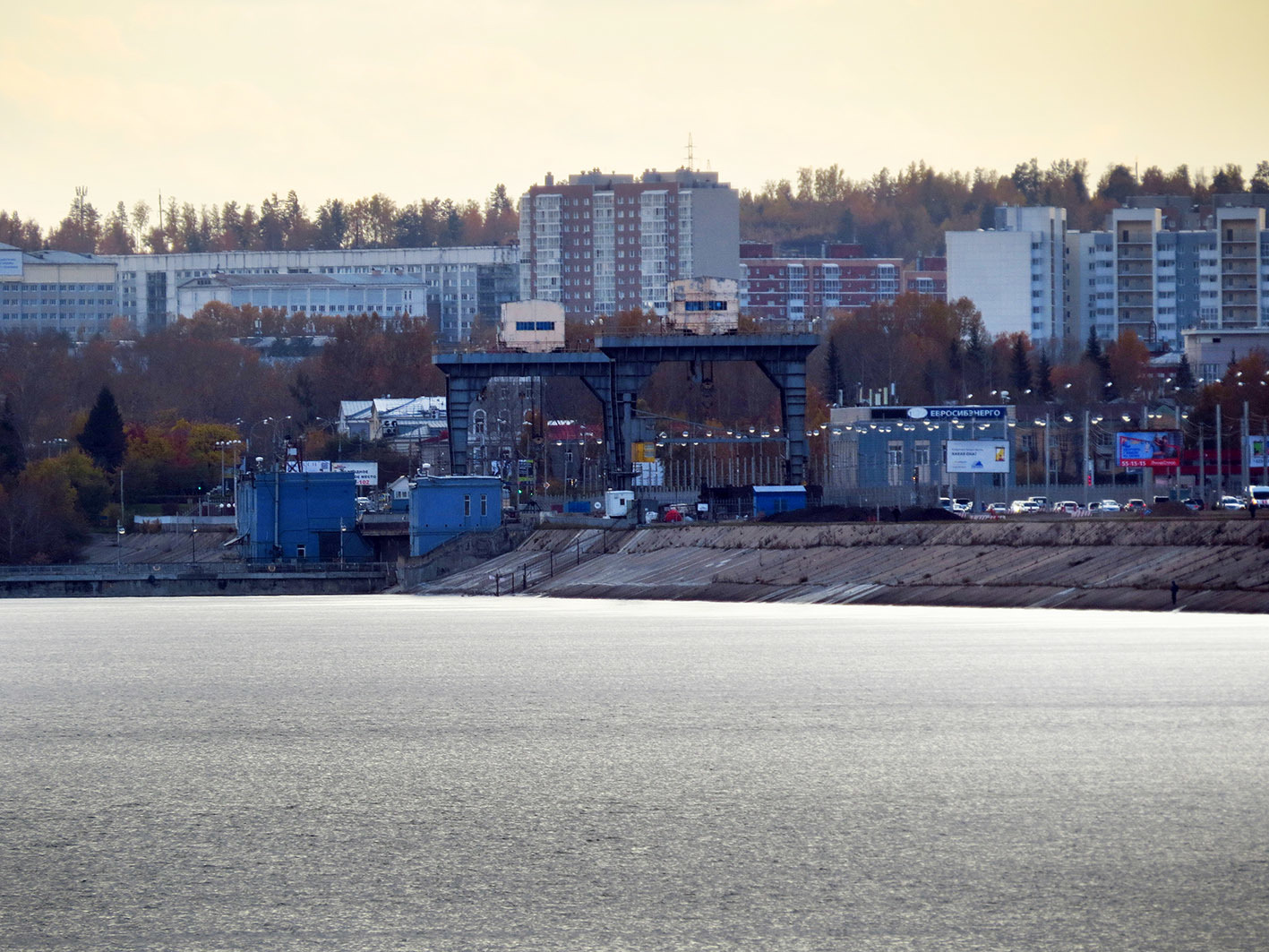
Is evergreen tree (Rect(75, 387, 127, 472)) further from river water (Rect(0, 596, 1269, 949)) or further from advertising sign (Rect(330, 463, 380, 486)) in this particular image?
river water (Rect(0, 596, 1269, 949))

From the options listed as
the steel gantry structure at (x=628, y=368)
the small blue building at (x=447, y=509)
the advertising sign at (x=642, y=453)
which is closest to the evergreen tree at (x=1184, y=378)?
the advertising sign at (x=642, y=453)

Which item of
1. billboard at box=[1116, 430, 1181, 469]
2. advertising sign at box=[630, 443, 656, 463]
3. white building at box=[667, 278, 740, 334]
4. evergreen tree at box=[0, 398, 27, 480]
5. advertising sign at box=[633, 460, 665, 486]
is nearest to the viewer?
advertising sign at box=[630, 443, 656, 463]

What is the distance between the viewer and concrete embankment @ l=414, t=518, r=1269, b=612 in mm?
60625

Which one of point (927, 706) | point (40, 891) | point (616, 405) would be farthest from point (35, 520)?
point (40, 891)

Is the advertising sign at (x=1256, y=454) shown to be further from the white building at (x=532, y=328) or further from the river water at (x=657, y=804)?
the river water at (x=657, y=804)

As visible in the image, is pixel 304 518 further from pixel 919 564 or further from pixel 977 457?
pixel 919 564

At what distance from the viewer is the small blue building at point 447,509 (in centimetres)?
12125

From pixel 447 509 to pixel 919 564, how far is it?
164 feet

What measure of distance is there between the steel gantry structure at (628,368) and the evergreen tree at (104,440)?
230 ft

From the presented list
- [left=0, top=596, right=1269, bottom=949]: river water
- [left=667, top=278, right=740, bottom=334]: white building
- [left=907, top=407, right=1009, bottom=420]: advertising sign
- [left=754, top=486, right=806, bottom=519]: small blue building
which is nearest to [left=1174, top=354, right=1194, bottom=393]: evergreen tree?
[left=907, top=407, right=1009, bottom=420]: advertising sign

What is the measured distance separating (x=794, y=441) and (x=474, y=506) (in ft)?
72.2

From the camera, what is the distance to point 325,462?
161 m

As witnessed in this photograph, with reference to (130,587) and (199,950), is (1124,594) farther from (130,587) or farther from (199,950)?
(130,587)

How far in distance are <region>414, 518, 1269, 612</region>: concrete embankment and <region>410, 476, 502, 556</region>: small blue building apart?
7725 mm
